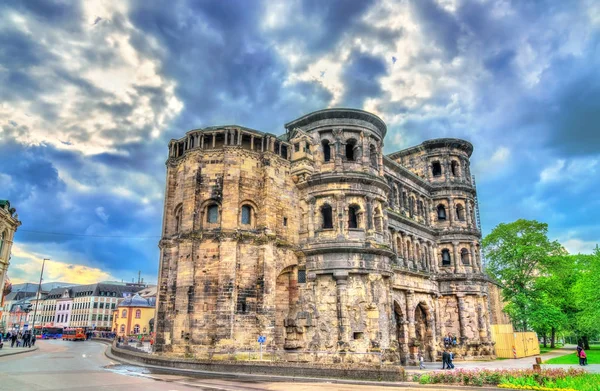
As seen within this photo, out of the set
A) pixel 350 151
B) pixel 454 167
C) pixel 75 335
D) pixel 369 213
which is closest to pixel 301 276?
pixel 369 213

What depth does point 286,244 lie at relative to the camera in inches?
1109

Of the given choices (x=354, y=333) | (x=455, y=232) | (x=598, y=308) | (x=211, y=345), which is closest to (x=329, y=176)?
(x=354, y=333)

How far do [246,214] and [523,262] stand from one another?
33916mm

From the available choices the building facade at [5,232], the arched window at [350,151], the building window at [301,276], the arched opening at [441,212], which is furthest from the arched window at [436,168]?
the building facade at [5,232]

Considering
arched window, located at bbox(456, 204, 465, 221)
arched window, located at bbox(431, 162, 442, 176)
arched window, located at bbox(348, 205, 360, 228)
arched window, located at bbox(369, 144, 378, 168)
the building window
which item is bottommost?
the building window

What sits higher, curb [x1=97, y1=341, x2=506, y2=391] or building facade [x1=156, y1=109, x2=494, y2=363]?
building facade [x1=156, y1=109, x2=494, y2=363]

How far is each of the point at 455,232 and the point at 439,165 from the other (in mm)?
7480

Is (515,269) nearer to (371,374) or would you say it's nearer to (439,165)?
(439,165)

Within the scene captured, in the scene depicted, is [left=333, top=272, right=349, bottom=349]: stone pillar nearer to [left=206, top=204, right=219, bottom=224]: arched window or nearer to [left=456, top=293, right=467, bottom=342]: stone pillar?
[left=206, top=204, right=219, bottom=224]: arched window

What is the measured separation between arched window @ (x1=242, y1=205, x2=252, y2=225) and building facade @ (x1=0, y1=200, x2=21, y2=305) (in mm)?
26168

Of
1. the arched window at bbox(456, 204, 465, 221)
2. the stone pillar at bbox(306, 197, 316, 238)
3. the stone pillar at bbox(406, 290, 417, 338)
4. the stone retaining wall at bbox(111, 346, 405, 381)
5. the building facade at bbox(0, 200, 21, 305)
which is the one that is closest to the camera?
the stone retaining wall at bbox(111, 346, 405, 381)

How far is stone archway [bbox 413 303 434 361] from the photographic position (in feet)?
115

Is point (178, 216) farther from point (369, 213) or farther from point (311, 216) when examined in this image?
point (369, 213)

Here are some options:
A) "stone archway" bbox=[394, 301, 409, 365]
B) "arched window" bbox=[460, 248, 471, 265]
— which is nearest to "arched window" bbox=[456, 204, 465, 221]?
"arched window" bbox=[460, 248, 471, 265]
